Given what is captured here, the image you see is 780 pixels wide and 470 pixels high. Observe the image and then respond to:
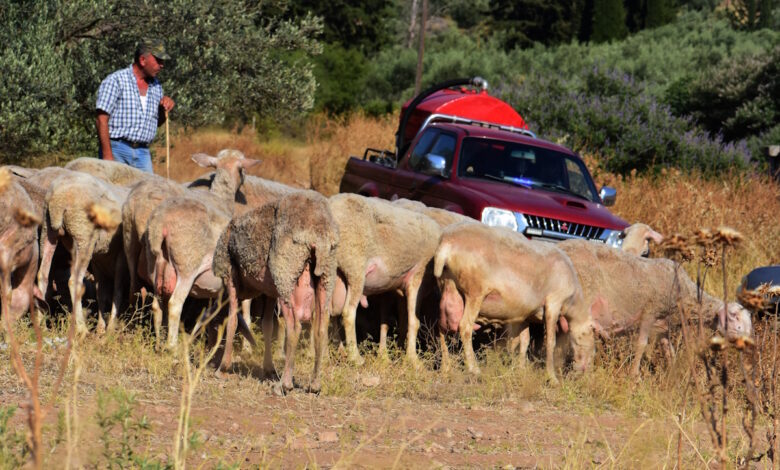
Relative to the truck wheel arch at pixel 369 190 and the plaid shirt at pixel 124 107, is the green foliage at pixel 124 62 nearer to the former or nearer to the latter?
the plaid shirt at pixel 124 107

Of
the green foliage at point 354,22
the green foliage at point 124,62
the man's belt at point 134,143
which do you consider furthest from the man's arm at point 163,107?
the green foliage at point 354,22

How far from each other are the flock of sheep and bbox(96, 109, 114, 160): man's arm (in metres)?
0.84

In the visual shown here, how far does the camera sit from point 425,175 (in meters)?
12.7

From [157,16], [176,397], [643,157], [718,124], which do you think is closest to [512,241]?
[176,397]

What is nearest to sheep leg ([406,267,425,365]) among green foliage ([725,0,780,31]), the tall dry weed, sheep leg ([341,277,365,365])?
sheep leg ([341,277,365,365])

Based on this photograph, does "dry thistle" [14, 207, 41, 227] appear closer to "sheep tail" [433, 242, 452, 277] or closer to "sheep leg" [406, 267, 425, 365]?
"sheep tail" [433, 242, 452, 277]

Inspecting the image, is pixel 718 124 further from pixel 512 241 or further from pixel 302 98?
pixel 512 241

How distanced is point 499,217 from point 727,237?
664 cm

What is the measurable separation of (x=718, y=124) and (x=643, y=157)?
744cm

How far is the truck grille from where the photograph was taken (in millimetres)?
11516

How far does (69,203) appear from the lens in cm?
933

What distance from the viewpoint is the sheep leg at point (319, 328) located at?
25.5 feet

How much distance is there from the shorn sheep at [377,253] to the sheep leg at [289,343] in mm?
1338

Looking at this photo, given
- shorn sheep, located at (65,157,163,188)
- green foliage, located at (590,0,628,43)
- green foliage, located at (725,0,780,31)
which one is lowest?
green foliage, located at (590,0,628,43)
